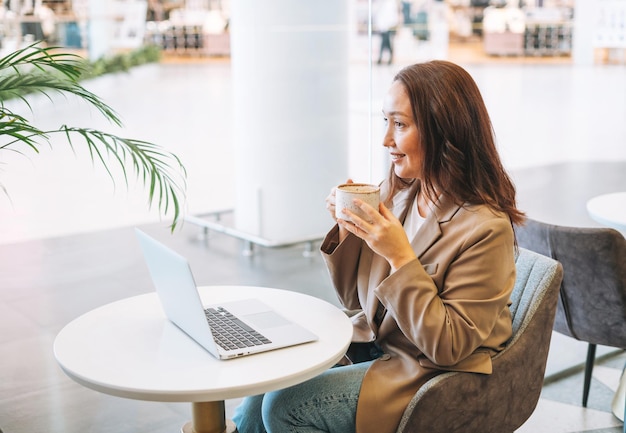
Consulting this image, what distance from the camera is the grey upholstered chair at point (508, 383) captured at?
193cm

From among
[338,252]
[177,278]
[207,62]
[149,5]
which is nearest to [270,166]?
[207,62]

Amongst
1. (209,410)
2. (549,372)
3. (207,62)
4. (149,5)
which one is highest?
(149,5)

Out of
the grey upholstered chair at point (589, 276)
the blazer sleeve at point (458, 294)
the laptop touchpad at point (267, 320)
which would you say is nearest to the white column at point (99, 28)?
the grey upholstered chair at point (589, 276)

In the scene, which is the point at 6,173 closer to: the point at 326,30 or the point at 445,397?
the point at 326,30

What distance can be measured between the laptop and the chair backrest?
3.92ft

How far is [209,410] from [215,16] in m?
3.31

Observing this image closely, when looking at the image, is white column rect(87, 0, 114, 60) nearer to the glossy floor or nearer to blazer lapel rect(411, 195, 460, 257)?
the glossy floor

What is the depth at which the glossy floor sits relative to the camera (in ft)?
11.1

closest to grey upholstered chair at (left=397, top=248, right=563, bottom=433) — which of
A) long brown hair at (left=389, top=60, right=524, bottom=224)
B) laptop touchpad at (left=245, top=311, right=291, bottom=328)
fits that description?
long brown hair at (left=389, top=60, right=524, bottom=224)

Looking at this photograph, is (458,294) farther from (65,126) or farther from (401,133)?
(65,126)

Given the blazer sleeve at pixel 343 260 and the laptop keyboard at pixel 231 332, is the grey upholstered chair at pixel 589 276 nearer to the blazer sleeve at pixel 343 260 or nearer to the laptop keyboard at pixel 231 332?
the blazer sleeve at pixel 343 260

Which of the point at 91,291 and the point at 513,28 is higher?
the point at 513,28

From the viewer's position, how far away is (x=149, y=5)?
4.62m

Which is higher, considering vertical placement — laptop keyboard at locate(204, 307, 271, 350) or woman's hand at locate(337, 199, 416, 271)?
woman's hand at locate(337, 199, 416, 271)
